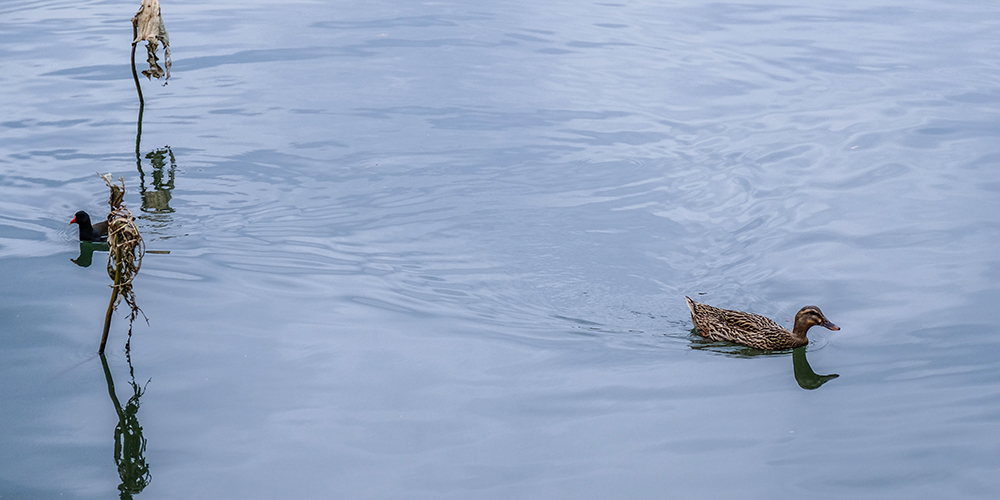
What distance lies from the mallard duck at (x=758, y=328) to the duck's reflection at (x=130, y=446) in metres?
4.86

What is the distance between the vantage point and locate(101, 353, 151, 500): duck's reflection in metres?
6.23

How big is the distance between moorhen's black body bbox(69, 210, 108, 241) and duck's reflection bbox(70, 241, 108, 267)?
63 millimetres

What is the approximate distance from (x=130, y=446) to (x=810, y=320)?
225 inches

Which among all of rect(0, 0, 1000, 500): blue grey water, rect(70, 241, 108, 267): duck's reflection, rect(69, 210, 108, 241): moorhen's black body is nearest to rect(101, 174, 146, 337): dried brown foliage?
rect(0, 0, 1000, 500): blue grey water

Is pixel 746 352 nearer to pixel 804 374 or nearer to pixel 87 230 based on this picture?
pixel 804 374

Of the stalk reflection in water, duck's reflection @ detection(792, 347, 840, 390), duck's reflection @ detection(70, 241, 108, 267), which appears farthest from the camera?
the stalk reflection in water

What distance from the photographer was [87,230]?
9.91 metres

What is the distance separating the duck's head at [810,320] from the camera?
8.22 metres

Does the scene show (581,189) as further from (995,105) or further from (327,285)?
(995,105)

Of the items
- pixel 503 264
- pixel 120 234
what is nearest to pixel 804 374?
pixel 503 264

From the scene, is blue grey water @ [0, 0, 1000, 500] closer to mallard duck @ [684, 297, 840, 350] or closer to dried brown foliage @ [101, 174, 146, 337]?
mallard duck @ [684, 297, 840, 350]

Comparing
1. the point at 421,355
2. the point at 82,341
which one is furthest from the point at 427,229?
the point at 82,341

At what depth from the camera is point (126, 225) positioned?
20.3 ft

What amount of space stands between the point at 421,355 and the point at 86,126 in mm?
8291
